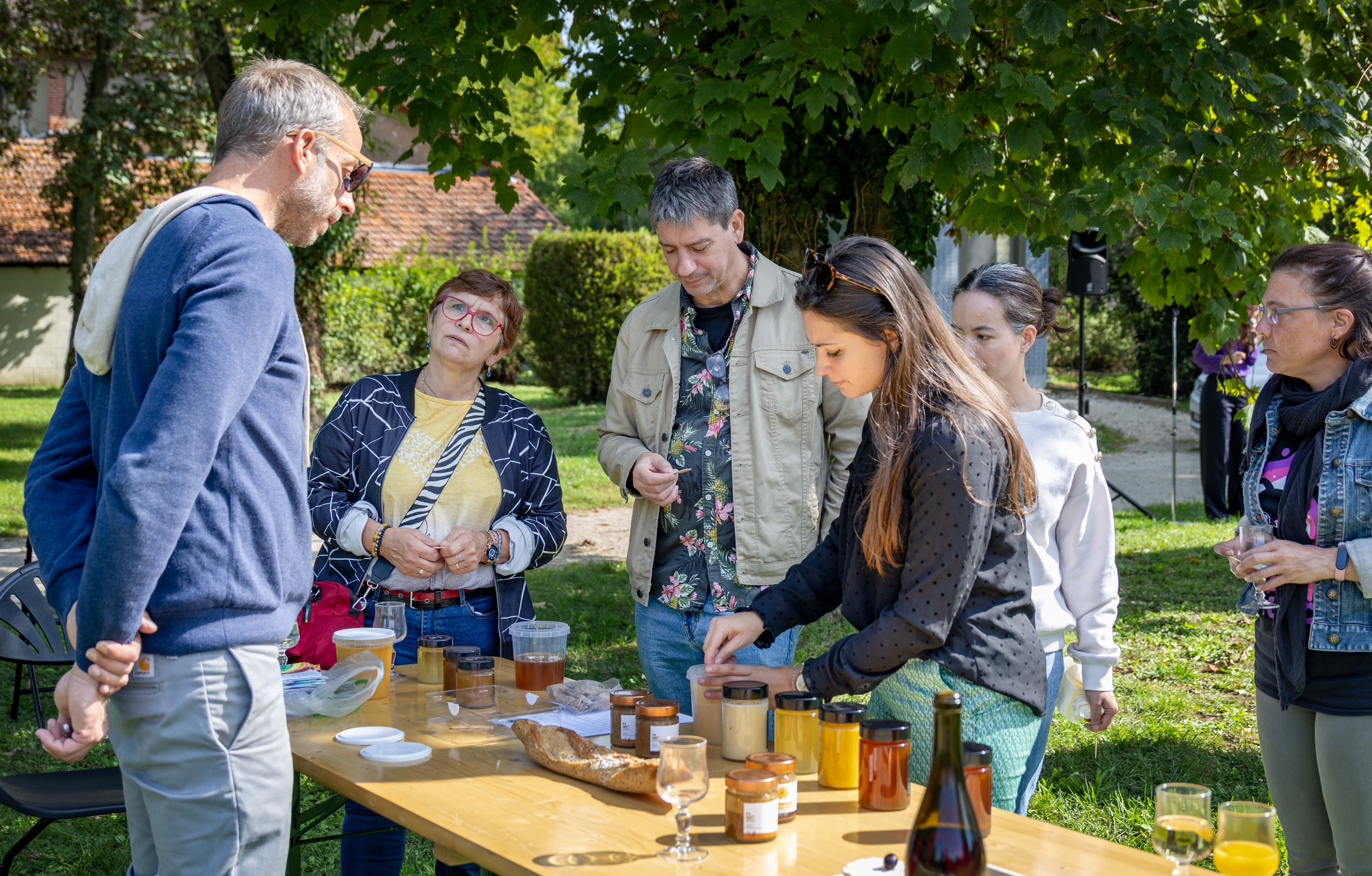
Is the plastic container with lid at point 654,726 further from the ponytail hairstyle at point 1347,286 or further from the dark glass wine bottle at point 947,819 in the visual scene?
the ponytail hairstyle at point 1347,286

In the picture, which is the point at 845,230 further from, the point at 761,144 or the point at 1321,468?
the point at 1321,468

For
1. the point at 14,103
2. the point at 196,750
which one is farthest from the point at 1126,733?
the point at 14,103

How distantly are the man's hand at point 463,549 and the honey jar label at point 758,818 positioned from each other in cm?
150

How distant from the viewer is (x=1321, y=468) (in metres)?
2.57

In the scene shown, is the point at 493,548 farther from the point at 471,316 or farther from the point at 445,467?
the point at 471,316

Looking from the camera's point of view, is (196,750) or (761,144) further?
(761,144)

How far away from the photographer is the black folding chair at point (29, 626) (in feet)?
12.4

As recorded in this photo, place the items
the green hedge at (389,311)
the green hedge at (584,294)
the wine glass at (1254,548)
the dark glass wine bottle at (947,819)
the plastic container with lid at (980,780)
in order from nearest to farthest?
the dark glass wine bottle at (947,819) < the plastic container with lid at (980,780) < the wine glass at (1254,548) < the green hedge at (584,294) < the green hedge at (389,311)

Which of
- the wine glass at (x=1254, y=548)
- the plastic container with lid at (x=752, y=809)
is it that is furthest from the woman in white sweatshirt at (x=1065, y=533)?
the plastic container with lid at (x=752, y=809)

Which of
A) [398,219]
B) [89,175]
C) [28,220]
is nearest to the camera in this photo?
[89,175]

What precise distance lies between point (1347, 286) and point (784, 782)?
5.77ft

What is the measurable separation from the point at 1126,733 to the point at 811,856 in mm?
A: 3675

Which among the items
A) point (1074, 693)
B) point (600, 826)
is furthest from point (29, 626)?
point (1074, 693)

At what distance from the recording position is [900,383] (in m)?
2.17
